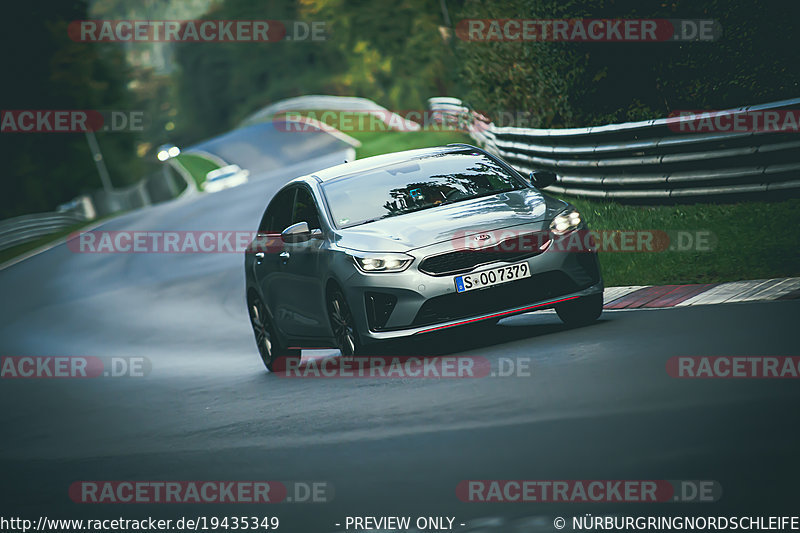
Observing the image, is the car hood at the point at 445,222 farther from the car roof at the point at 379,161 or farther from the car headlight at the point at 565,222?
the car roof at the point at 379,161

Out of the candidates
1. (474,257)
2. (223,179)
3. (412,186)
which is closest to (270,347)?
(412,186)

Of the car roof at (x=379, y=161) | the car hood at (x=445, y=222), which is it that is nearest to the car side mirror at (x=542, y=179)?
the car hood at (x=445, y=222)

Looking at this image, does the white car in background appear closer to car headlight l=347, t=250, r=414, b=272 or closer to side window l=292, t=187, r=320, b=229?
side window l=292, t=187, r=320, b=229

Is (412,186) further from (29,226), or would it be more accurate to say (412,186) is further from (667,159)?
(29,226)

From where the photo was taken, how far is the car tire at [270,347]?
482 inches

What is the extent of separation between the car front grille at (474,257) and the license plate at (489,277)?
6 cm

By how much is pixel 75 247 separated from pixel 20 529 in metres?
32.4

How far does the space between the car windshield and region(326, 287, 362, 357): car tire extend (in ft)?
2.28

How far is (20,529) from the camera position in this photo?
6410 mm

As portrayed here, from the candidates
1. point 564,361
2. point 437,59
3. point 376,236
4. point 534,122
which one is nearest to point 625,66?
point 534,122

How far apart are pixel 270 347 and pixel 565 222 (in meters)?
3.65

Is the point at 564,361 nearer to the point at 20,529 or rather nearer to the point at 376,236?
the point at 376,236

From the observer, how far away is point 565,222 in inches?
396

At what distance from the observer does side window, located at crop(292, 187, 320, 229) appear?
11.2 m
